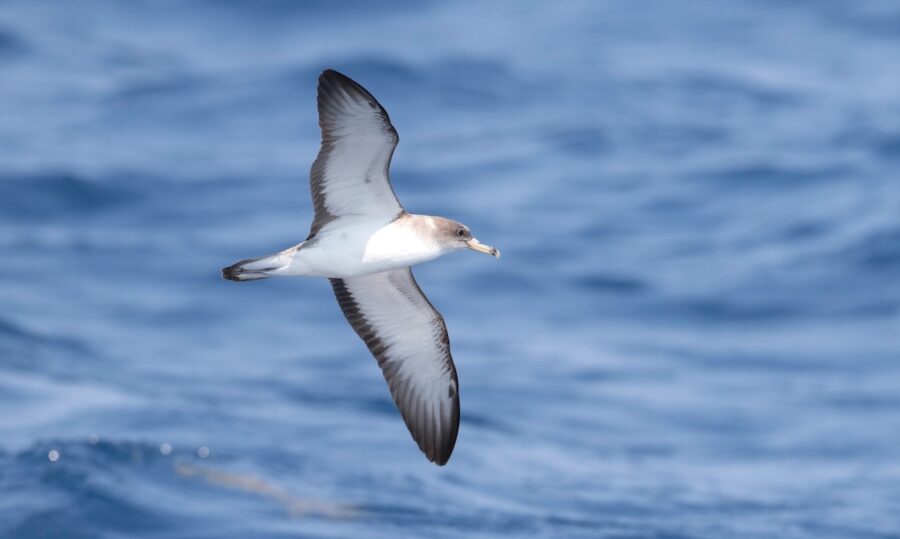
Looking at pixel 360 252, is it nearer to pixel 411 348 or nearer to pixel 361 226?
pixel 361 226

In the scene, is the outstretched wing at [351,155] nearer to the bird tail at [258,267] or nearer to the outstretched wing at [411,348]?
the bird tail at [258,267]

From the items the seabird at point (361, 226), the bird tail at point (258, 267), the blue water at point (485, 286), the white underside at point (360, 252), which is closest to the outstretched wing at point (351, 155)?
the seabird at point (361, 226)

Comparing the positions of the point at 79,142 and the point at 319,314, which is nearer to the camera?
the point at 319,314

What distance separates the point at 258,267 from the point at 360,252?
772 mm

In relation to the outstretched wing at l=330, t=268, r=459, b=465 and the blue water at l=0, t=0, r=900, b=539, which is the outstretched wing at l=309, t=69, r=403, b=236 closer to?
the outstretched wing at l=330, t=268, r=459, b=465

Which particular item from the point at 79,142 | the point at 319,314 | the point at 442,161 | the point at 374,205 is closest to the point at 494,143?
the point at 442,161

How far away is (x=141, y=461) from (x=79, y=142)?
18882 mm

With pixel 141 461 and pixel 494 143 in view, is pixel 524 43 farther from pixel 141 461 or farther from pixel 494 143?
pixel 141 461

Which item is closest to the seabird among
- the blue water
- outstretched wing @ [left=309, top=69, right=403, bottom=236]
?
outstretched wing @ [left=309, top=69, right=403, bottom=236]

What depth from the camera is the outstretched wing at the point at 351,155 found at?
1141cm

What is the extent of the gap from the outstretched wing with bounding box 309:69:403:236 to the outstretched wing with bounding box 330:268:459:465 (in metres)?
1.12

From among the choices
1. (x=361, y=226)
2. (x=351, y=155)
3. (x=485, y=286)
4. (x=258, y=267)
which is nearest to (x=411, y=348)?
(x=361, y=226)

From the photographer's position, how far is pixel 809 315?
40062mm

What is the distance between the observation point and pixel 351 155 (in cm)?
1180
